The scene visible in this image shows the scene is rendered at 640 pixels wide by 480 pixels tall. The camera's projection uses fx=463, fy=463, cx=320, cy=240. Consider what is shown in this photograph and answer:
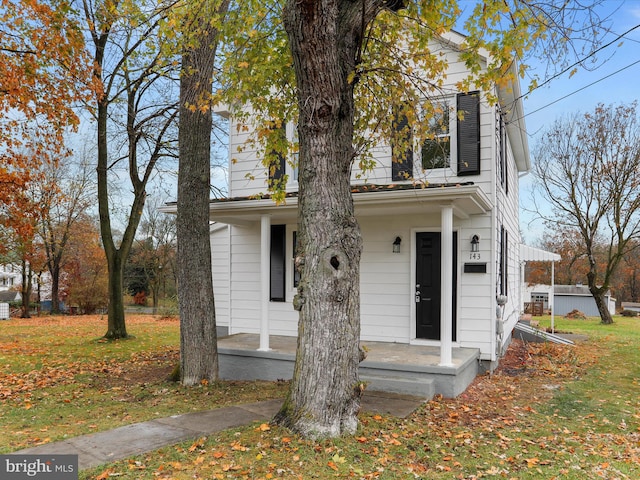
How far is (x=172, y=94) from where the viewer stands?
1174 centimetres

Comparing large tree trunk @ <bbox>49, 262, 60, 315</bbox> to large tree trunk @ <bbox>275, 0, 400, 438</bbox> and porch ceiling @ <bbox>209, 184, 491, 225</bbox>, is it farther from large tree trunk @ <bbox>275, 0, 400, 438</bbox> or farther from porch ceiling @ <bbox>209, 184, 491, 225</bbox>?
large tree trunk @ <bbox>275, 0, 400, 438</bbox>

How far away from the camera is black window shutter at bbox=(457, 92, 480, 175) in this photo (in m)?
7.83

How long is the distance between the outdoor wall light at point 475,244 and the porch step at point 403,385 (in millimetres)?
2565

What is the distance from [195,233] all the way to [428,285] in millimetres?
A: 4143

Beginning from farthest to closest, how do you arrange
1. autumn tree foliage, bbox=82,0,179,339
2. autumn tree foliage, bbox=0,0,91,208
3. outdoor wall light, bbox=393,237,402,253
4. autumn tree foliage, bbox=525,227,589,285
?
1. autumn tree foliage, bbox=525,227,589,285
2. autumn tree foliage, bbox=82,0,179,339
3. autumn tree foliage, bbox=0,0,91,208
4. outdoor wall light, bbox=393,237,402,253

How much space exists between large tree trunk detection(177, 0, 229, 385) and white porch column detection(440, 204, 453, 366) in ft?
11.0

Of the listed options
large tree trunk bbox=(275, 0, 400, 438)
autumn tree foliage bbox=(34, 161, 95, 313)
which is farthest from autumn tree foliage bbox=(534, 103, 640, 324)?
autumn tree foliage bbox=(34, 161, 95, 313)

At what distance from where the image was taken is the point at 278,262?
9562 millimetres

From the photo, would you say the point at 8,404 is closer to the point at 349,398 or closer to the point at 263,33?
the point at 349,398

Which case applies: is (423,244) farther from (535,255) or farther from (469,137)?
(535,255)

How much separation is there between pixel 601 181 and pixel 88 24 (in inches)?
712

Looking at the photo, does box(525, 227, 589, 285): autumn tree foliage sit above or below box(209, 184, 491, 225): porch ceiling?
below

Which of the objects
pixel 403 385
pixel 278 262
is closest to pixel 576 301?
pixel 278 262

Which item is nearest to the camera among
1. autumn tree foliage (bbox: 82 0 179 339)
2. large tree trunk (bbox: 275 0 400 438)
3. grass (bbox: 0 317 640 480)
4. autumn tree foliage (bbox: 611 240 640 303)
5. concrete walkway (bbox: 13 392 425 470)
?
grass (bbox: 0 317 640 480)
